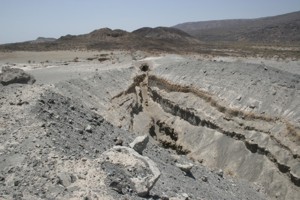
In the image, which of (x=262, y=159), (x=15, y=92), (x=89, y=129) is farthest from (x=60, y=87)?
(x=262, y=159)

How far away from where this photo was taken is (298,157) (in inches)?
602

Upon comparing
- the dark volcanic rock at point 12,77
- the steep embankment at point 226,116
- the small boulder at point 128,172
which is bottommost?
the steep embankment at point 226,116

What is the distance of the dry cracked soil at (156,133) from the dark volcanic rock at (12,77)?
1.22 feet

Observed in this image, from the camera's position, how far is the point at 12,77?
57.8 feet

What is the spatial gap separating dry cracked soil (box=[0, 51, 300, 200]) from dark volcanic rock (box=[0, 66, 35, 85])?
371 millimetres

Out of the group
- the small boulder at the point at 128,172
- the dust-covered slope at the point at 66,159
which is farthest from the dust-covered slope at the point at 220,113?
the small boulder at the point at 128,172

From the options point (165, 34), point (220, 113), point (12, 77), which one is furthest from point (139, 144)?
point (165, 34)

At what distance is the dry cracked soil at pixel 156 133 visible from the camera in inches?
347

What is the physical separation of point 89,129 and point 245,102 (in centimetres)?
905

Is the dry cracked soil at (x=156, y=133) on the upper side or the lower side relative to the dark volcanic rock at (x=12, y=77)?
lower

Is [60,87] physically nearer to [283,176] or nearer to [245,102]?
[245,102]

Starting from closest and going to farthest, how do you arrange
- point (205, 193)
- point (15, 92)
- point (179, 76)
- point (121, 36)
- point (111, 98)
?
point (205, 193) → point (15, 92) → point (111, 98) → point (179, 76) → point (121, 36)

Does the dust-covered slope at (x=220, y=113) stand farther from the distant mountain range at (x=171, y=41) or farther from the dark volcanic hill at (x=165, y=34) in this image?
the dark volcanic hill at (x=165, y=34)

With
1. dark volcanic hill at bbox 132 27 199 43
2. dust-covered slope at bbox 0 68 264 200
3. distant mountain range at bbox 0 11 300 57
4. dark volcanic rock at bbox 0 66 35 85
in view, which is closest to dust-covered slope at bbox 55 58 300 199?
dust-covered slope at bbox 0 68 264 200
